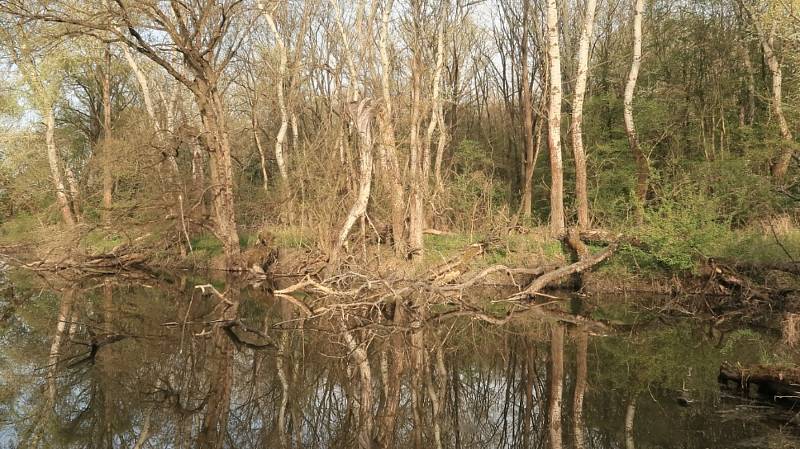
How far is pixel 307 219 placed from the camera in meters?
17.7

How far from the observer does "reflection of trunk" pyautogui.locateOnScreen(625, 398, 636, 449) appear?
250 inches

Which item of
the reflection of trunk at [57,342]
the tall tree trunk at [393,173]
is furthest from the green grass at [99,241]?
the tall tree trunk at [393,173]

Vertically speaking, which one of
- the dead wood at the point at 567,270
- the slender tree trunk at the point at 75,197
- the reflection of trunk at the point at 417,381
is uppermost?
the slender tree trunk at the point at 75,197

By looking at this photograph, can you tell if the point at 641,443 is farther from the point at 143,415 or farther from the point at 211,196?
the point at 211,196

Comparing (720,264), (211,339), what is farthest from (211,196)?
(720,264)

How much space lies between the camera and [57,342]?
10.7 metres

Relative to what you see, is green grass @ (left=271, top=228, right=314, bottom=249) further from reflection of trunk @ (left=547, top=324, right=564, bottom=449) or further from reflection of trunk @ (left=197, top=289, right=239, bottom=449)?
reflection of trunk @ (left=547, top=324, right=564, bottom=449)

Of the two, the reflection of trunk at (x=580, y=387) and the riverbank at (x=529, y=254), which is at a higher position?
the riverbank at (x=529, y=254)

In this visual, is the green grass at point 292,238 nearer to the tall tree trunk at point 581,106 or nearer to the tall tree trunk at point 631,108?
the tall tree trunk at point 581,106

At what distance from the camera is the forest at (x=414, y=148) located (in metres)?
15.9

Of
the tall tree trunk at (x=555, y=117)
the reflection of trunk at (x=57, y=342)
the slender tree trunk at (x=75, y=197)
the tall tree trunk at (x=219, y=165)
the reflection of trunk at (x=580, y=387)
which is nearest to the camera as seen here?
the reflection of trunk at (x=580, y=387)

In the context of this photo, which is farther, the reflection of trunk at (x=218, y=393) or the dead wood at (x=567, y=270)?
the dead wood at (x=567, y=270)

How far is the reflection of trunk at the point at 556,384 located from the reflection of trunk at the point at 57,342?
19.5ft

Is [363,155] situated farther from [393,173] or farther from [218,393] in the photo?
[218,393]
